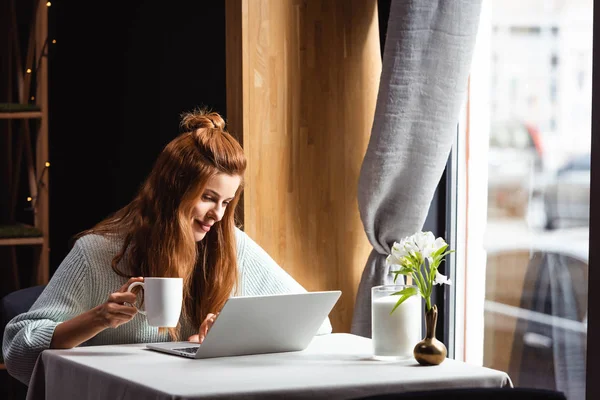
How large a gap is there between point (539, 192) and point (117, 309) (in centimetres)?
130

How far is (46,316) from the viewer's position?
1.98 m

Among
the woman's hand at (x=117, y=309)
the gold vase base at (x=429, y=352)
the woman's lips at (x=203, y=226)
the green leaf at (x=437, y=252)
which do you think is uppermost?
the woman's lips at (x=203, y=226)

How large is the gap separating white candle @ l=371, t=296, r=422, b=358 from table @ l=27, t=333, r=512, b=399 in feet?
0.10

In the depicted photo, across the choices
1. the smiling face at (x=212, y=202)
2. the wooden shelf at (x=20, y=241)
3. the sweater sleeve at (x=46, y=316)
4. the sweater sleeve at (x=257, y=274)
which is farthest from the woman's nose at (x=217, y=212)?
the wooden shelf at (x=20, y=241)

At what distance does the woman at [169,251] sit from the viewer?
6.62 feet

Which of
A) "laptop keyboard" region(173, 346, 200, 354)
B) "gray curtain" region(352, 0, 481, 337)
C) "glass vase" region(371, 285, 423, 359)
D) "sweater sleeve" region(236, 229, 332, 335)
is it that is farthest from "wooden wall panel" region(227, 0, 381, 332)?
"glass vase" region(371, 285, 423, 359)

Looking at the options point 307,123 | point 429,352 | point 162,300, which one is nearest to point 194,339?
point 162,300

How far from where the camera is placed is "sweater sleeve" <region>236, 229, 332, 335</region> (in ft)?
7.72

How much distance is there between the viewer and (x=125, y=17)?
353 centimetres

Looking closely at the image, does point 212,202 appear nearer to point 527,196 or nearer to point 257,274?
point 257,274

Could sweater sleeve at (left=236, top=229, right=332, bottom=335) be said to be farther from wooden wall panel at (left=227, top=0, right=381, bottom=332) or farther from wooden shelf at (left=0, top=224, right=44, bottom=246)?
wooden shelf at (left=0, top=224, right=44, bottom=246)

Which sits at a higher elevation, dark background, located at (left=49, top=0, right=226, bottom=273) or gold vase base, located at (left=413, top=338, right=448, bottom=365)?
dark background, located at (left=49, top=0, right=226, bottom=273)

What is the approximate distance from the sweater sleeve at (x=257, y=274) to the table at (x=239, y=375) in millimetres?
440

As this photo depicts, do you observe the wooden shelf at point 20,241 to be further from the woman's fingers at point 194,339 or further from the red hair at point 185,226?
the woman's fingers at point 194,339
